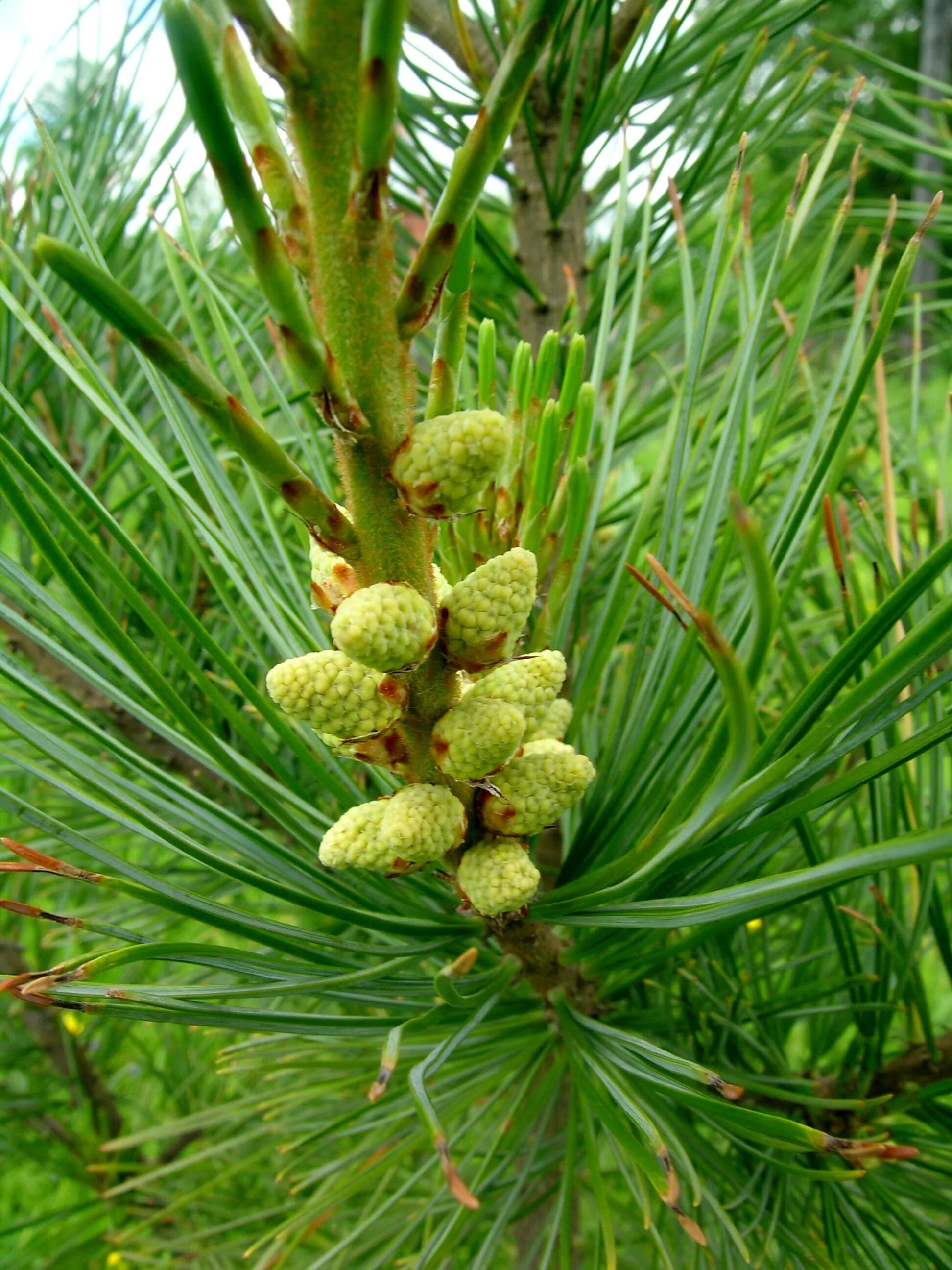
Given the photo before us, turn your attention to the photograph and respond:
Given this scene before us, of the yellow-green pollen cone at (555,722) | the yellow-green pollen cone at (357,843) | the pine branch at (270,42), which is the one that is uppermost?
the pine branch at (270,42)

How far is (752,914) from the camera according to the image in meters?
0.32

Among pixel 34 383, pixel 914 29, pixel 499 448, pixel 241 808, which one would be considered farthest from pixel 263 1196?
pixel 914 29

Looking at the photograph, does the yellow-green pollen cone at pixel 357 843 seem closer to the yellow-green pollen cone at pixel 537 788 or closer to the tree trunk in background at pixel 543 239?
the yellow-green pollen cone at pixel 537 788

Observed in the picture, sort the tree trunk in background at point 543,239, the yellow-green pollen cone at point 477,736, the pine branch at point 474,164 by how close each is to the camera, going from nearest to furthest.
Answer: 1. the pine branch at point 474,164
2. the yellow-green pollen cone at point 477,736
3. the tree trunk in background at point 543,239

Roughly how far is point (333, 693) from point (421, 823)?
1.9 inches

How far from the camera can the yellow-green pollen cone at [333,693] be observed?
11.1 inches

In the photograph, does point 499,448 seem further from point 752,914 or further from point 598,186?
point 598,186

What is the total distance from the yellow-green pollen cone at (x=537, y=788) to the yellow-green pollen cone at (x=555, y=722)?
0.04 meters

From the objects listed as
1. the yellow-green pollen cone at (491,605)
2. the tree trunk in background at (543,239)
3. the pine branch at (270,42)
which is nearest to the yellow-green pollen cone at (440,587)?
the yellow-green pollen cone at (491,605)

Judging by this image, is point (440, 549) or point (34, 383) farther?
point (34, 383)

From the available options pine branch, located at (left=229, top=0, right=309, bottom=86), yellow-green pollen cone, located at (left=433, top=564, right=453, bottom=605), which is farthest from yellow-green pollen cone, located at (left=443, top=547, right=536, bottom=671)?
pine branch, located at (left=229, top=0, right=309, bottom=86)

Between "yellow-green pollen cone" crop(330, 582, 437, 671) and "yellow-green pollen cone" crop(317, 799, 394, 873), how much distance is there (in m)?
0.06

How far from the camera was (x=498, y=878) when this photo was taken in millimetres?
319

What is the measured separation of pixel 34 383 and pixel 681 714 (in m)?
0.40
